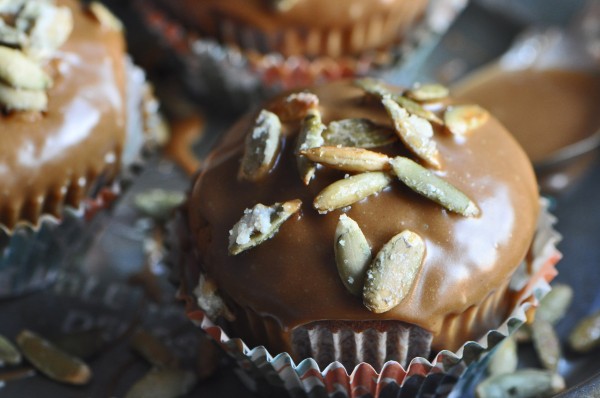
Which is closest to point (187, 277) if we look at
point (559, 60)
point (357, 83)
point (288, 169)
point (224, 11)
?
point (288, 169)

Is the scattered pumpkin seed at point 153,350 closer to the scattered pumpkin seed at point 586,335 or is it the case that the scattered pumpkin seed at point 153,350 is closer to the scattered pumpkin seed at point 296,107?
the scattered pumpkin seed at point 296,107

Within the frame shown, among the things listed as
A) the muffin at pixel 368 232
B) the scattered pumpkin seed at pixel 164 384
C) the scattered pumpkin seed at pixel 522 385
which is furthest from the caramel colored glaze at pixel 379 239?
the scattered pumpkin seed at pixel 164 384

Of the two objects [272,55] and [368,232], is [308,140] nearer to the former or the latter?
[368,232]

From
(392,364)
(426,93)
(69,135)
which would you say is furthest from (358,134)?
(69,135)

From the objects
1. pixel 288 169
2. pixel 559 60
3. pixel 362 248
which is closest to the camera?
pixel 362 248

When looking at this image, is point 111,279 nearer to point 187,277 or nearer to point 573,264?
point 187,277

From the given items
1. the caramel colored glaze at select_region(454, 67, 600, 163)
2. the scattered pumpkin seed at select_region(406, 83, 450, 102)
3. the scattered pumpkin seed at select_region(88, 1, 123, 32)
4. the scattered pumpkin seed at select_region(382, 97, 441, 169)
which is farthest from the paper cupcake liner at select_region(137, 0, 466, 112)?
the scattered pumpkin seed at select_region(382, 97, 441, 169)
